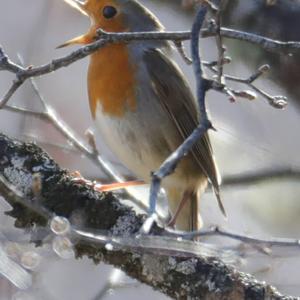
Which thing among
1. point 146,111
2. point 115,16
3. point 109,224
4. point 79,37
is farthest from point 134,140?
point 109,224

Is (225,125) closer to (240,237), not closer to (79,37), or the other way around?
(79,37)

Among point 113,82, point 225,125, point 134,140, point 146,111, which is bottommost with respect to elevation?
point 225,125

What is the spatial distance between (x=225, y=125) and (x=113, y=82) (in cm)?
163

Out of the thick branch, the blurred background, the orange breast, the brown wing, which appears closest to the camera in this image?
the thick branch

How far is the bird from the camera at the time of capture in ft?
12.2

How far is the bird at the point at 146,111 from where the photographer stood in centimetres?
372

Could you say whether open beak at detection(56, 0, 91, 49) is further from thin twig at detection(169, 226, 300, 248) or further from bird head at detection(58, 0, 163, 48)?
thin twig at detection(169, 226, 300, 248)

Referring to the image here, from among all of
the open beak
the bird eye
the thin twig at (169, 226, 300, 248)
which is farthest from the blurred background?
the thin twig at (169, 226, 300, 248)

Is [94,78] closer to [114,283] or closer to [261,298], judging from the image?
[114,283]

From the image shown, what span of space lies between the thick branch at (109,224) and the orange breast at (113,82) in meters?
0.91

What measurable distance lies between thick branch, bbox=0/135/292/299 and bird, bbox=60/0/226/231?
926 millimetres

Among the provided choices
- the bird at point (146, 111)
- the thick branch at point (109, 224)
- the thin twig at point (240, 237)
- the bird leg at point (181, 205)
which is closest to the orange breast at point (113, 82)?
the bird at point (146, 111)

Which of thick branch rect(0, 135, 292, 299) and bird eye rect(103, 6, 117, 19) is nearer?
thick branch rect(0, 135, 292, 299)

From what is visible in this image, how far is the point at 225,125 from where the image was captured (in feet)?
17.3
